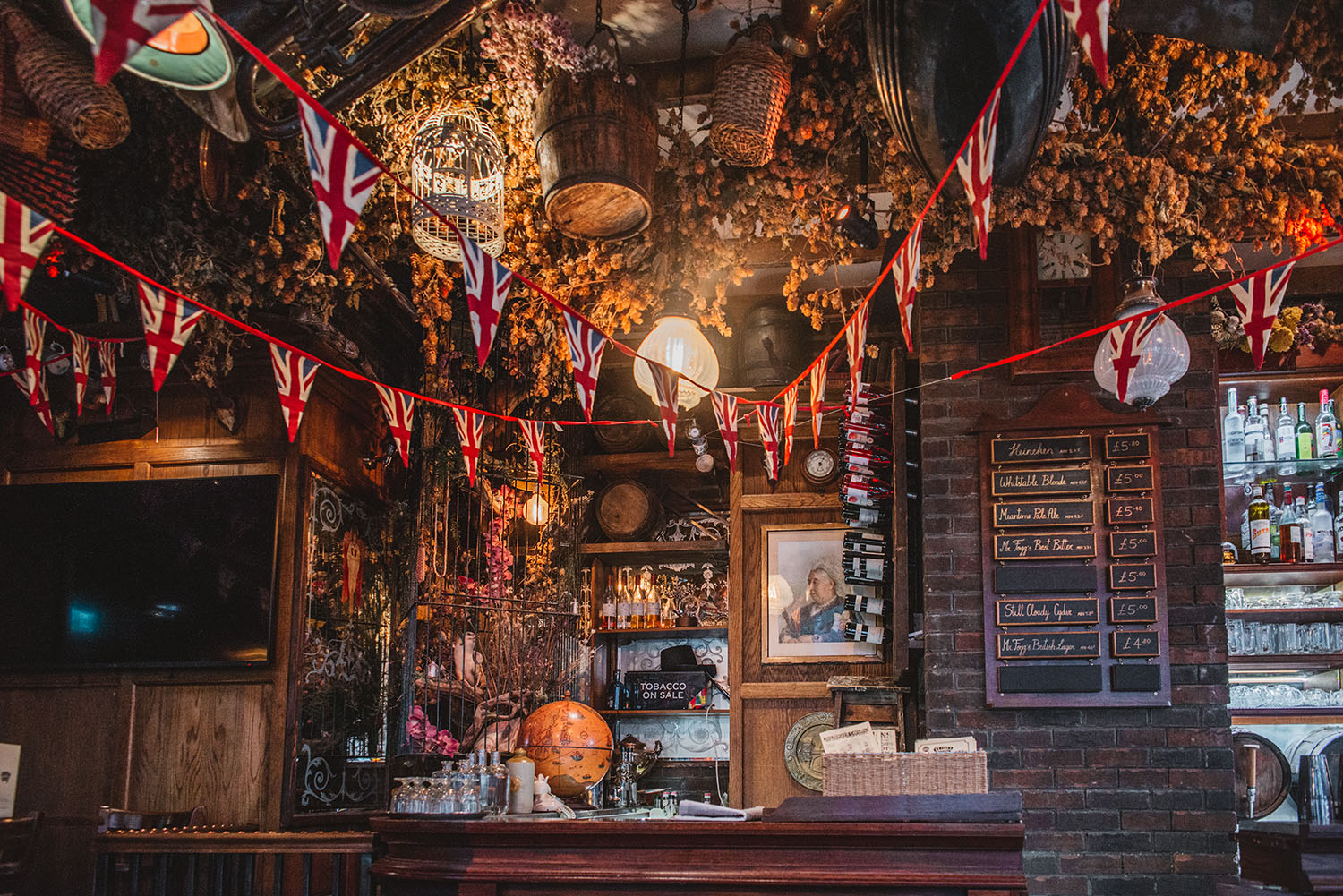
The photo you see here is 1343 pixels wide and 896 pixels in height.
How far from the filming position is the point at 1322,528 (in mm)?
5566

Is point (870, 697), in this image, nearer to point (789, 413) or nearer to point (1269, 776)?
point (789, 413)

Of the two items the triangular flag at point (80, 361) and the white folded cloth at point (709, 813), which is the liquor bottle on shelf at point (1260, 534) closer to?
the white folded cloth at point (709, 813)

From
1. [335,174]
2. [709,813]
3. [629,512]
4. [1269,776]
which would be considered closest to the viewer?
[335,174]

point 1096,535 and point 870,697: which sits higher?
point 1096,535

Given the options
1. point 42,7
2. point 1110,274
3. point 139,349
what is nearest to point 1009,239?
point 1110,274

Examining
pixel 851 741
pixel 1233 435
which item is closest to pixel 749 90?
pixel 851 741

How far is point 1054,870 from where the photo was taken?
14.8 feet

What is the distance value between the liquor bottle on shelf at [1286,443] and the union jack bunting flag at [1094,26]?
3981 mm

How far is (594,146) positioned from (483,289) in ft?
2.58

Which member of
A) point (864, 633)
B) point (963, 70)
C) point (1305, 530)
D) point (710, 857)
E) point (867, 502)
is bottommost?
point (710, 857)

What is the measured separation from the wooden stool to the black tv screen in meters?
2.76

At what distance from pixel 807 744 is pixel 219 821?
2907 millimetres

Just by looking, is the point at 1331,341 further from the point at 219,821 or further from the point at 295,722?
the point at 219,821

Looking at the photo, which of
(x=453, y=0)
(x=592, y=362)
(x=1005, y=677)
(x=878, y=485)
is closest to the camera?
(x=453, y=0)
